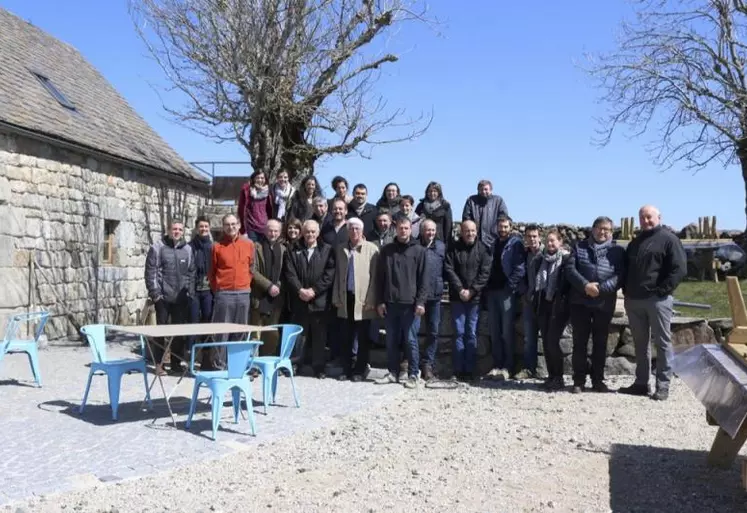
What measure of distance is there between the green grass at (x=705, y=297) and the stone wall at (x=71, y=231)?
1004 centimetres

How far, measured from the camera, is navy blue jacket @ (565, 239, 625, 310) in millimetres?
8094

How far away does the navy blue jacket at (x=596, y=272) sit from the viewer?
809cm

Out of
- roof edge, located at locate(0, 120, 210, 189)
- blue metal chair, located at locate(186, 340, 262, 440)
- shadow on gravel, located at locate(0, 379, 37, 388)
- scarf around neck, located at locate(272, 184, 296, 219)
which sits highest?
roof edge, located at locate(0, 120, 210, 189)

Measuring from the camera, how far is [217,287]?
27.1 feet

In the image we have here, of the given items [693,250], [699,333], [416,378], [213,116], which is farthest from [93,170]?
[693,250]

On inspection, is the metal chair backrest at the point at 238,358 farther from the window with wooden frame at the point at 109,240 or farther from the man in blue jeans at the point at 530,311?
the window with wooden frame at the point at 109,240

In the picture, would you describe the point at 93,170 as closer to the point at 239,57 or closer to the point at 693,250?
the point at 239,57

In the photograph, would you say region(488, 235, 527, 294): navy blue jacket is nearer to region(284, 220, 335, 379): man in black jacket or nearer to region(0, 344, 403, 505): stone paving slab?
region(0, 344, 403, 505): stone paving slab

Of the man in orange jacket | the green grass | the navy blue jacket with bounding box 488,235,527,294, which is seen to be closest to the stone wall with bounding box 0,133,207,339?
the man in orange jacket

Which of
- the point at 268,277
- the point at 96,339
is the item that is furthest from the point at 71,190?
the point at 96,339

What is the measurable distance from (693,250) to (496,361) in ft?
38.6

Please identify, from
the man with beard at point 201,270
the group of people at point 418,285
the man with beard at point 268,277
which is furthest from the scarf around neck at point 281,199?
the man with beard at point 268,277

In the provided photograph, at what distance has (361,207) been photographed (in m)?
9.84

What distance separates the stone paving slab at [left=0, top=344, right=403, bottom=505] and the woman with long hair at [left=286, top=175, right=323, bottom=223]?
216cm
